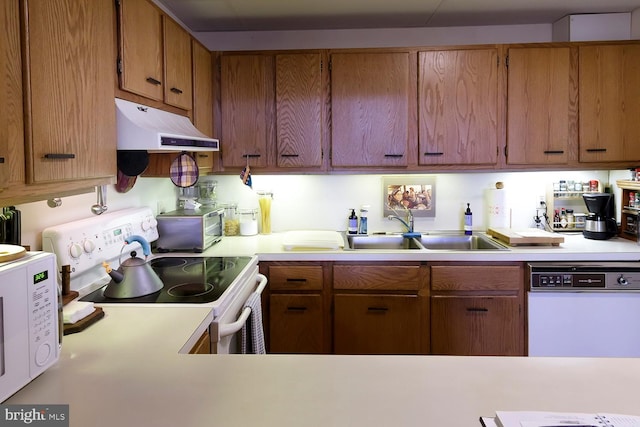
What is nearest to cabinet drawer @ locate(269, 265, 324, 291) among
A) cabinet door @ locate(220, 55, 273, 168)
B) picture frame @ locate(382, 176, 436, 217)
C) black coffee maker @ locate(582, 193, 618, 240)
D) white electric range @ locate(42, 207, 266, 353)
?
white electric range @ locate(42, 207, 266, 353)

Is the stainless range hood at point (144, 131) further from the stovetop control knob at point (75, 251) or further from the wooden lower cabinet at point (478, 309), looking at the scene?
the wooden lower cabinet at point (478, 309)

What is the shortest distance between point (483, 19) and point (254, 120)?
5.36 feet

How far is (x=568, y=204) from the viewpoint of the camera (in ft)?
10.7

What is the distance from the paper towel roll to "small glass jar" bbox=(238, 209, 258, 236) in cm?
161

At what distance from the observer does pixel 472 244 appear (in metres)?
3.22

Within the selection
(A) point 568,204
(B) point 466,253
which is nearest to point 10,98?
(B) point 466,253

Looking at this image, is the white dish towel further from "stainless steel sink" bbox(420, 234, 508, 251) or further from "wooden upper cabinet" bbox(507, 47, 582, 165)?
"wooden upper cabinet" bbox(507, 47, 582, 165)

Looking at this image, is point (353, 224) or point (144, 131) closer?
point (144, 131)

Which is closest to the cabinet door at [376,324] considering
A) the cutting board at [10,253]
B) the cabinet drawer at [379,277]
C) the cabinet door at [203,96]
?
the cabinet drawer at [379,277]

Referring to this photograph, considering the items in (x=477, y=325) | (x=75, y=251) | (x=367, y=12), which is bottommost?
(x=477, y=325)

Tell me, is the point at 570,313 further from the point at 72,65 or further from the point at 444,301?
the point at 72,65

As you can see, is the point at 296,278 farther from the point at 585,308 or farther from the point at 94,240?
the point at 585,308

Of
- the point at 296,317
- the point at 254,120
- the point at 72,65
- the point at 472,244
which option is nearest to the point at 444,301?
the point at 472,244

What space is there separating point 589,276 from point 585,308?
0.18 meters
